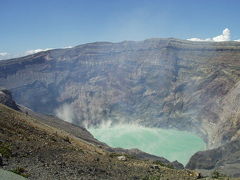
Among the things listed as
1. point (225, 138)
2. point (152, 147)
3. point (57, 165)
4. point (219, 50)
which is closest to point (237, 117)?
point (225, 138)

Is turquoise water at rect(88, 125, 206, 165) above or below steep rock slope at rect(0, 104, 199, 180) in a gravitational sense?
below

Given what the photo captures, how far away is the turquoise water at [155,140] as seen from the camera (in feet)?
470

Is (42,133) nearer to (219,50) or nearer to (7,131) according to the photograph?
(7,131)

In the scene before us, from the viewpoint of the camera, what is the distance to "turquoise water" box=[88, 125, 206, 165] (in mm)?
143125

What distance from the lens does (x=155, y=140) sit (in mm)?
165125

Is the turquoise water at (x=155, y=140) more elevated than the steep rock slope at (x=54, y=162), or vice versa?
the steep rock slope at (x=54, y=162)

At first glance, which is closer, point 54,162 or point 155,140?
point 54,162

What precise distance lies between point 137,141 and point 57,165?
A: 139 m

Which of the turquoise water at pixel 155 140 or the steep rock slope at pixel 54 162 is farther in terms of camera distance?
the turquoise water at pixel 155 140

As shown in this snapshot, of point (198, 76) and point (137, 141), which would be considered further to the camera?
point (198, 76)

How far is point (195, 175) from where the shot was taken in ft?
103

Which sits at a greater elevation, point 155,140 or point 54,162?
point 54,162

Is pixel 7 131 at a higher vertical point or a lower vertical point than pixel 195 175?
higher

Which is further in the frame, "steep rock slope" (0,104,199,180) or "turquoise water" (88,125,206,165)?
"turquoise water" (88,125,206,165)
